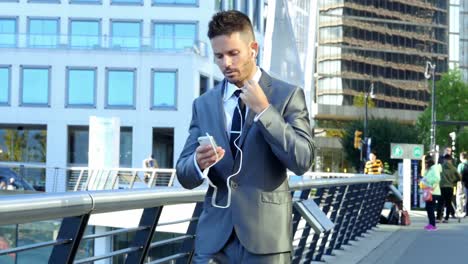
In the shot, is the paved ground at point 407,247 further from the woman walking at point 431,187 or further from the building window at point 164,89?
the building window at point 164,89

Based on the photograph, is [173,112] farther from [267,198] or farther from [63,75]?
[267,198]

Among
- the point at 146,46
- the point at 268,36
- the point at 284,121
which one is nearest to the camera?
the point at 284,121

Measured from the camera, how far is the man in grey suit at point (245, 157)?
3896 mm

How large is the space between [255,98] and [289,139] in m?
0.21

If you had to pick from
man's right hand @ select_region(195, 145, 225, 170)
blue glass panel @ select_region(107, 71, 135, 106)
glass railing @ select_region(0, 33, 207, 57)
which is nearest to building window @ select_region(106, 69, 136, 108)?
blue glass panel @ select_region(107, 71, 135, 106)

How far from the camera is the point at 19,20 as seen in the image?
185ft

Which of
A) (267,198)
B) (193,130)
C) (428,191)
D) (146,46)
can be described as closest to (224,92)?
(193,130)

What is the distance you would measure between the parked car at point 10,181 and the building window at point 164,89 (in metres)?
13.2

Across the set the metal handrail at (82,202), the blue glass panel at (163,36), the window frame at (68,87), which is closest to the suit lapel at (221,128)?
the metal handrail at (82,202)

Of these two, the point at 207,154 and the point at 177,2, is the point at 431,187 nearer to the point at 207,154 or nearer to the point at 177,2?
the point at 207,154

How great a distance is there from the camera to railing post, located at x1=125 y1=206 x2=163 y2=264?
607 cm

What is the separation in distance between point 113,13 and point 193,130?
174 feet

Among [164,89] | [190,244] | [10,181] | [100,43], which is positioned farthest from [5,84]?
[190,244]

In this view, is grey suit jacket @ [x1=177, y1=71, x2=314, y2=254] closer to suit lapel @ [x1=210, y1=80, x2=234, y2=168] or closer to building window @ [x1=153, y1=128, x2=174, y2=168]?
suit lapel @ [x1=210, y1=80, x2=234, y2=168]
